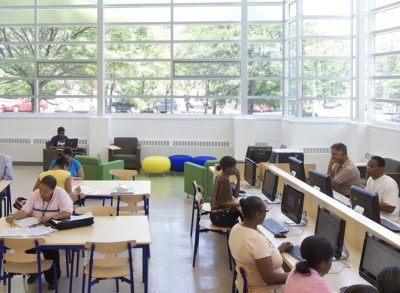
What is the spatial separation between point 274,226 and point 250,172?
7.65ft

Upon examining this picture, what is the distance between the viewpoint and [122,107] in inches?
572

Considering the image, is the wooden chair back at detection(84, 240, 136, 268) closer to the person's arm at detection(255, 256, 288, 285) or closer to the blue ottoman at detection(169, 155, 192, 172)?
the person's arm at detection(255, 256, 288, 285)

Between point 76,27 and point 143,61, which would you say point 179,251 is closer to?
point 143,61

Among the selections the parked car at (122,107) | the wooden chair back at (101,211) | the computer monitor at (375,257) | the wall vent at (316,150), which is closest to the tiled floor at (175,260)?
the wooden chair back at (101,211)

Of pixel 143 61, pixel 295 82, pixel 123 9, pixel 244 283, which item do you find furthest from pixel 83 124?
pixel 244 283

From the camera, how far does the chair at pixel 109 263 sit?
4.86 metres

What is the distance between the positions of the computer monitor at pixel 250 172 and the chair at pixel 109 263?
2.94m

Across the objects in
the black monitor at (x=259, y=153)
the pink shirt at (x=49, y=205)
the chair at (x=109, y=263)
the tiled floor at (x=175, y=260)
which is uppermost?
the black monitor at (x=259, y=153)

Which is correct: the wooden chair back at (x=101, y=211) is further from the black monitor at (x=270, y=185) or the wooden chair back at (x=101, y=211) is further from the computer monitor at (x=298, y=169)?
the computer monitor at (x=298, y=169)

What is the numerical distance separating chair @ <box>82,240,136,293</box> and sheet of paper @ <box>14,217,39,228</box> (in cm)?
85

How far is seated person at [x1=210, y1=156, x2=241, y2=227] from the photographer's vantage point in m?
6.45

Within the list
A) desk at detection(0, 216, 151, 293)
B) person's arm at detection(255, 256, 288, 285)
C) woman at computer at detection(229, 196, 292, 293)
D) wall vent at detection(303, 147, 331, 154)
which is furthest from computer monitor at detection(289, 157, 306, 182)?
wall vent at detection(303, 147, 331, 154)

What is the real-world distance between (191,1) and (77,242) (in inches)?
412

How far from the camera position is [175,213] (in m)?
9.19
